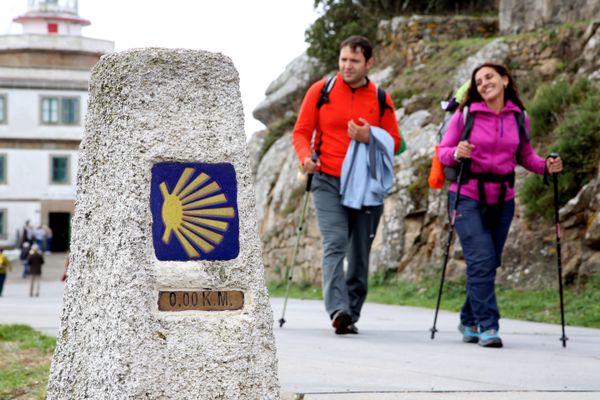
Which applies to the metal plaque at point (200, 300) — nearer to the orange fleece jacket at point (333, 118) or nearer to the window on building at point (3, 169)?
the orange fleece jacket at point (333, 118)

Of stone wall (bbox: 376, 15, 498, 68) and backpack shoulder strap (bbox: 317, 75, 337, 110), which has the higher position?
stone wall (bbox: 376, 15, 498, 68)

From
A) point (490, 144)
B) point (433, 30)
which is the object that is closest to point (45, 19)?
point (433, 30)

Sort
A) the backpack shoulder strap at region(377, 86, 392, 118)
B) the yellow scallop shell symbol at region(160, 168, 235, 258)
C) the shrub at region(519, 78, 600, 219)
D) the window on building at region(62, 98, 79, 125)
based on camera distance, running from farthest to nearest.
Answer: the window on building at region(62, 98, 79, 125)
the shrub at region(519, 78, 600, 219)
the backpack shoulder strap at region(377, 86, 392, 118)
the yellow scallop shell symbol at region(160, 168, 235, 258)

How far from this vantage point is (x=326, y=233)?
9.34m

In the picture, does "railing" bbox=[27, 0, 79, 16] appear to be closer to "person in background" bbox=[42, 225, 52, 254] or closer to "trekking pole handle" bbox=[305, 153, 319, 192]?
"person in background" bbox=[42, 225, 52, 254]

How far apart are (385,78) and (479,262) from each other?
15190mm

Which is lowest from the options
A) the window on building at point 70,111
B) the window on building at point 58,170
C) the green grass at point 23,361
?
the green grass at point 23,361

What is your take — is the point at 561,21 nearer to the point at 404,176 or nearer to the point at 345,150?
the point at 404,176

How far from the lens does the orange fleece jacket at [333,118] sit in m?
9.46

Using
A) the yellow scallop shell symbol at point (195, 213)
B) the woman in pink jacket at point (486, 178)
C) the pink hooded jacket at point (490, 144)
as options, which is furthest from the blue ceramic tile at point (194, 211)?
the pink hooded jacket at point (490, 144)

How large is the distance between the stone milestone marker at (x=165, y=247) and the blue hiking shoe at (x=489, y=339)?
384 centimetres

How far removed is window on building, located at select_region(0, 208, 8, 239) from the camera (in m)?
62.8

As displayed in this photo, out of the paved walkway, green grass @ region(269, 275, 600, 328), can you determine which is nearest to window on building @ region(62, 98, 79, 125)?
green grass @ region(269, 275, 600, 328)

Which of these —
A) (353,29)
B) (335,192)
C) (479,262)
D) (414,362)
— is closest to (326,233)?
(335,192)
